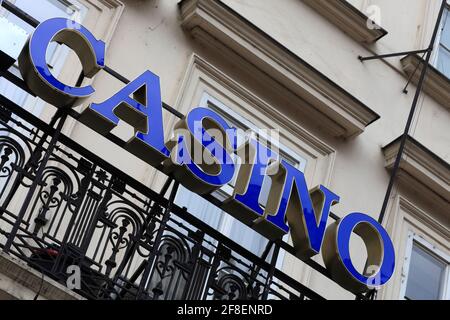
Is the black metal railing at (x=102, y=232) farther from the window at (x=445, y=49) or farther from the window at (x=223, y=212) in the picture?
the window at (x=445, y=49)

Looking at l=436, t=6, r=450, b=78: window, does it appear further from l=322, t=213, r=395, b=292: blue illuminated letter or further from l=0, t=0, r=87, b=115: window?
l=0, t=0, r=87, b=115: window

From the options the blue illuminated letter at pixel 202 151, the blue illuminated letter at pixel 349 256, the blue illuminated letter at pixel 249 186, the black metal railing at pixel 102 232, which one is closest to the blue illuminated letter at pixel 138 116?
the blue illuminated letter at pixel 202 151

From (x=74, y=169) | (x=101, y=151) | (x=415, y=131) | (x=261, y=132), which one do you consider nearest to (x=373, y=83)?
(x=415, y=131)

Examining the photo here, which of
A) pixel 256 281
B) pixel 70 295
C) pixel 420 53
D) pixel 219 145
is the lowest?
pixel 70 295

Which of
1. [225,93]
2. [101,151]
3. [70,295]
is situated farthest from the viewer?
[225,93]

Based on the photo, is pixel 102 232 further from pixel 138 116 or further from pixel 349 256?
pixel 349 256

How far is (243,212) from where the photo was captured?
960cm

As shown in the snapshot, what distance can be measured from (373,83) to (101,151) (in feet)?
12.6

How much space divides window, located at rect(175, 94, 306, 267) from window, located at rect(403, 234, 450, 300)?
64.8 inches

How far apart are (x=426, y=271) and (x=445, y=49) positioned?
3.00 m

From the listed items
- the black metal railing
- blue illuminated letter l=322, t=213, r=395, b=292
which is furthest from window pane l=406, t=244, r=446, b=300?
the black metal railing

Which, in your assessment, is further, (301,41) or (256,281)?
(301,41)

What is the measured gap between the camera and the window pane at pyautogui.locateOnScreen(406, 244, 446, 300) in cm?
1241

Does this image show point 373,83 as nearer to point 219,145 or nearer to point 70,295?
point 219,145
